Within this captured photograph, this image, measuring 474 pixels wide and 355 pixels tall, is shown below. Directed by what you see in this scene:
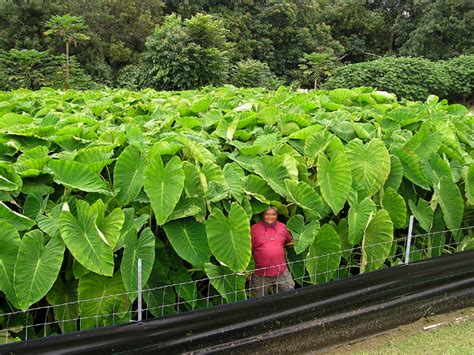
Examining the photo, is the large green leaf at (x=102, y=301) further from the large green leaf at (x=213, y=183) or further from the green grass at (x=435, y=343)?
the green grass at (x=435, y=343)

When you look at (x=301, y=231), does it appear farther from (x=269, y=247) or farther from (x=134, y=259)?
(x=134, y=259)

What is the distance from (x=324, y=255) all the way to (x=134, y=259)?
1.26 meters

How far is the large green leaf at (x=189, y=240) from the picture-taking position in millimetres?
2979

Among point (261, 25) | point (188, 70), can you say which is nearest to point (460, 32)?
point (261, 25)

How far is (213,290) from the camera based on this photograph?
10.7 feet

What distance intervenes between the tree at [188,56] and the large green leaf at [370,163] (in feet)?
40.4

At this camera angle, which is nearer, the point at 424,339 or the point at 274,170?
the point at 424,339

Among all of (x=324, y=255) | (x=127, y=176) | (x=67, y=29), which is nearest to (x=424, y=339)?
(x=324, y=255)

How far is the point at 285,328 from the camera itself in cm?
309

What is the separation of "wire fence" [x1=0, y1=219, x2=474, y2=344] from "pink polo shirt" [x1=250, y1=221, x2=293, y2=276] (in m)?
0.01

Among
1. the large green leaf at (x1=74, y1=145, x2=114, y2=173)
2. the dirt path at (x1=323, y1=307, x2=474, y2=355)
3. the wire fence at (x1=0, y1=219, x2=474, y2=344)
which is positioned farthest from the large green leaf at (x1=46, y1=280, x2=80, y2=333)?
the dirt path at (x1=323, y1=307, x2=474, y2=355)

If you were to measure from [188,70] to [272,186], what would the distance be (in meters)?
12.7

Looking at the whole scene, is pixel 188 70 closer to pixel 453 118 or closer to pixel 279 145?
pixel 453 118

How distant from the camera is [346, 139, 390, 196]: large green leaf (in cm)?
370
